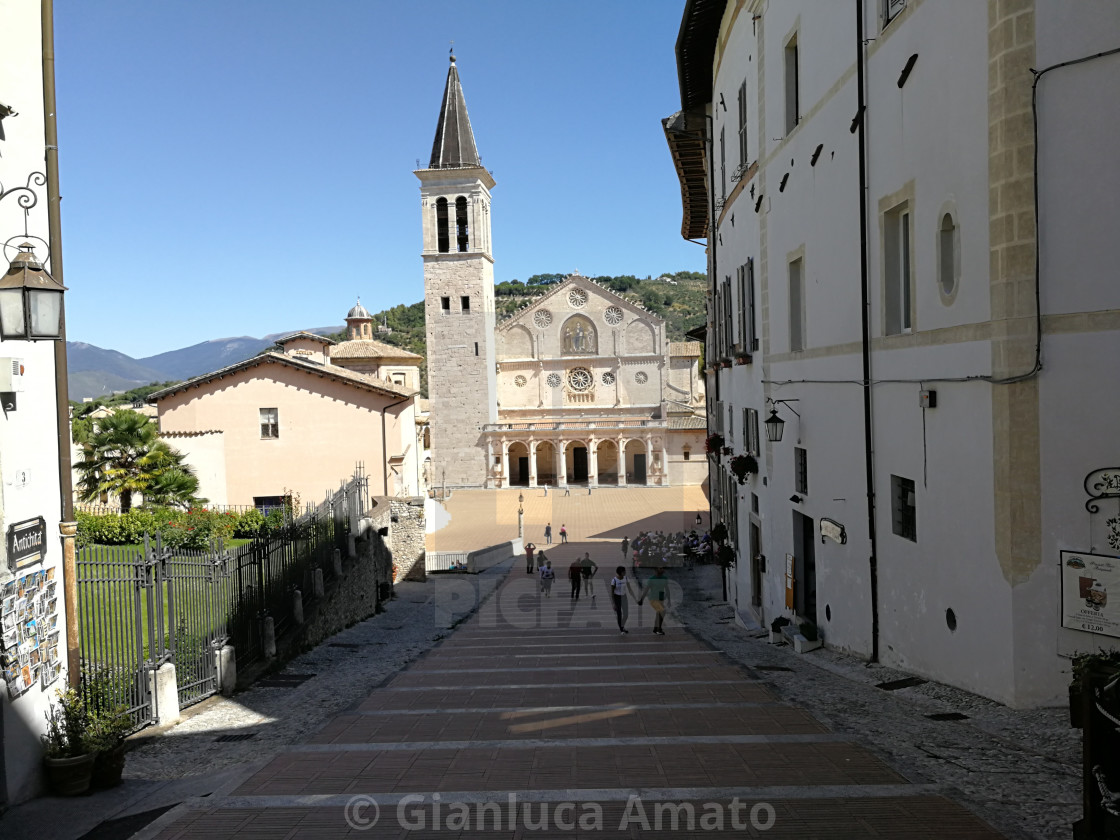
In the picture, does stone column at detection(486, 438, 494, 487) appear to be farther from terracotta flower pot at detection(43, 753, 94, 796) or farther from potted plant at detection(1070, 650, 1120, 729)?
potted plant at detection(1070, 650, 1120, 729)

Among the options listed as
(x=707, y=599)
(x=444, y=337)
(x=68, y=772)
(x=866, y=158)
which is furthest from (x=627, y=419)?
(x=68, y=772)

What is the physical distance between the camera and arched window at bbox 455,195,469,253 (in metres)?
55.5

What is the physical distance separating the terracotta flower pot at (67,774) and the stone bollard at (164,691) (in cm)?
201

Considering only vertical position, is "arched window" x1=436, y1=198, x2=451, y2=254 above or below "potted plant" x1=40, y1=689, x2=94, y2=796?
above

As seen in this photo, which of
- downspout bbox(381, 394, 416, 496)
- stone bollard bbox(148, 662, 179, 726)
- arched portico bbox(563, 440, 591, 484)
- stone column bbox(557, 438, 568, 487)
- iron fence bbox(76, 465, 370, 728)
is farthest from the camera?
arched portico bbox(563, 440, 591, 484)

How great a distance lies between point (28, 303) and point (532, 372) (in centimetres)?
5553

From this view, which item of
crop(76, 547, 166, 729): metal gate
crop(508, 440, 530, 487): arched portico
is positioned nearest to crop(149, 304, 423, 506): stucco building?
crop(76, 547, 166, 729): metal gate

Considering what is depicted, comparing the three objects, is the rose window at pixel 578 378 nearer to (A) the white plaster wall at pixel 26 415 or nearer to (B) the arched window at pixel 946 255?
(B) the arched window at pixel 946 255

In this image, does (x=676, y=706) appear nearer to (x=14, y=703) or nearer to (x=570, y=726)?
(x=570, y=726)

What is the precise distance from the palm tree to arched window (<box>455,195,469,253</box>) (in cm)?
3254

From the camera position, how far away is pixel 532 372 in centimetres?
6122

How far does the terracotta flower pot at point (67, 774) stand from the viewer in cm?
628

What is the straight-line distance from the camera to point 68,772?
20.6 ft

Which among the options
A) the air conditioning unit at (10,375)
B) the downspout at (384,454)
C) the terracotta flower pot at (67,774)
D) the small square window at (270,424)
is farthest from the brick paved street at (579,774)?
the small square window at (270,424)
